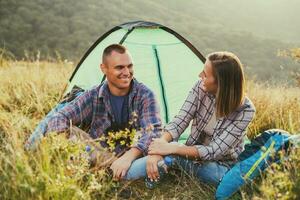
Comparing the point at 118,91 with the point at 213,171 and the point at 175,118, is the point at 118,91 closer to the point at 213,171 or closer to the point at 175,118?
the point at 175,118

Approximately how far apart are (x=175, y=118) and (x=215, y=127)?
377mm

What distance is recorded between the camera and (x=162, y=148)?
146 inches

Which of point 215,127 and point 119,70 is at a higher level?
point 119,70

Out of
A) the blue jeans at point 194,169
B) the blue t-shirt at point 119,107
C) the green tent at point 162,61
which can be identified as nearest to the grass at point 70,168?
the blue jeans at point 194,169

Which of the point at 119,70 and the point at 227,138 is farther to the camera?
the point at 119,70

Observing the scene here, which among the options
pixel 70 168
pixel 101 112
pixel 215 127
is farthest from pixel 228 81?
pixel 70 168

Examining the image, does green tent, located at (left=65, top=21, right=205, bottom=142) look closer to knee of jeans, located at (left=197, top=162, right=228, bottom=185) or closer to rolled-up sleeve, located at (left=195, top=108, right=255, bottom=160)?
knee of jeans, located at (left=197, top=162, right=228, bottom=185)

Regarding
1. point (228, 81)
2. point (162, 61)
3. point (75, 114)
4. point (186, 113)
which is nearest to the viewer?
point (228, 81)

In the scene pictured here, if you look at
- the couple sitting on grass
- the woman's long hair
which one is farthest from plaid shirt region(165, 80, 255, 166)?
the woman's long hair

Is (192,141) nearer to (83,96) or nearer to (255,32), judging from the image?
(83,96)

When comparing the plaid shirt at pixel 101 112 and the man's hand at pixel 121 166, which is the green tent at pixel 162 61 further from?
the man's hand at pixel 121 166

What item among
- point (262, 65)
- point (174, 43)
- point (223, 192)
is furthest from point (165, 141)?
point (262, 65)

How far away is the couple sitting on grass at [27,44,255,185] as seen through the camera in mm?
3684

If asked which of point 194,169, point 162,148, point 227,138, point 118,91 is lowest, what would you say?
point 194,169
